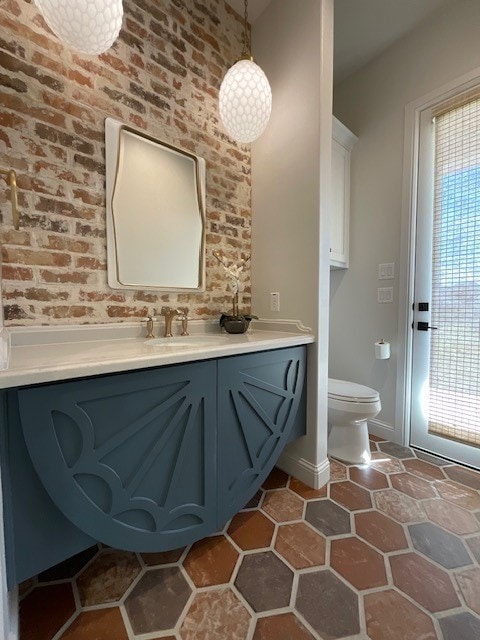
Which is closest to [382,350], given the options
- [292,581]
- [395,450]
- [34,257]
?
[395,450]

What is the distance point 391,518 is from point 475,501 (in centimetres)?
52

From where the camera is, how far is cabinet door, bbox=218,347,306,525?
110cm

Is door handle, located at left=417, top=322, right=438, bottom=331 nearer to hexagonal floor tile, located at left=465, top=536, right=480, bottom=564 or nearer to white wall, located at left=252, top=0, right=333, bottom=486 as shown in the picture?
white wall, located at left=252, top=0, right=333, bottom=486

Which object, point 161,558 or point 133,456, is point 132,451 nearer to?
point 133,456

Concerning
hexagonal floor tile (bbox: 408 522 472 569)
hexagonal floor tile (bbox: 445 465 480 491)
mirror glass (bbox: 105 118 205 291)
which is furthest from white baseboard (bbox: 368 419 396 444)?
mirror glass (bbox: 105 118 205 291)

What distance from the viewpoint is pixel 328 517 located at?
1322 millimetres

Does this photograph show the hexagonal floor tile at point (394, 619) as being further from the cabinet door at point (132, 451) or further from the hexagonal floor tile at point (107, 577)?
the hexagonal floor tile at point (107, 577)

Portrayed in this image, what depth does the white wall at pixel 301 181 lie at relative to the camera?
147 centimetres

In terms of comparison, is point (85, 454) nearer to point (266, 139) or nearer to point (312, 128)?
point (312, 128)

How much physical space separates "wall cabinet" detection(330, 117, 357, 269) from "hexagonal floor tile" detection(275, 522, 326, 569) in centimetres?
173

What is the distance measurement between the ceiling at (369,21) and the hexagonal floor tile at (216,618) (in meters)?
3.04

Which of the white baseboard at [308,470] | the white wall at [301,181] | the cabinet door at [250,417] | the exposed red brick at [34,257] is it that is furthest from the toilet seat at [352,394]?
the exposed red brick at [34,257]

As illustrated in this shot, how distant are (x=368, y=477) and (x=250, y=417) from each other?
987 mm

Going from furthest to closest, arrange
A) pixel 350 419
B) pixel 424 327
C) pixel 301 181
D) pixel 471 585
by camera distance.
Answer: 1. pixel 424 327
2. pixel 350 419
3. pixel 301 181
4. pixel 471 585
